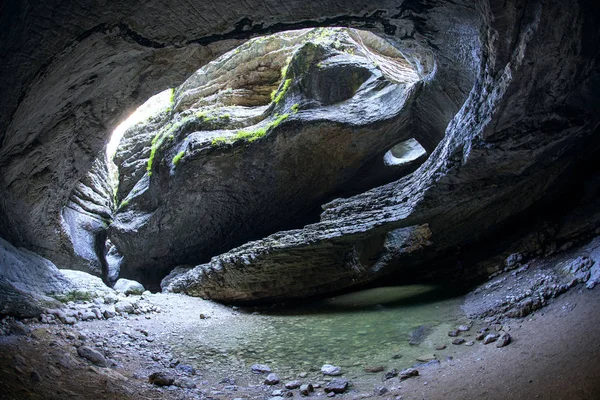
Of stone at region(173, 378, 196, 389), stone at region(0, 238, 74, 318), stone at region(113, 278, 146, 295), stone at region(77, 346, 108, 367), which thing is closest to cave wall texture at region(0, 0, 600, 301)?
stone at region(0, 238, 74, 318)

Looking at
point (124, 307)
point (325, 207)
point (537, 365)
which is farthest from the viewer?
point (325, 207)

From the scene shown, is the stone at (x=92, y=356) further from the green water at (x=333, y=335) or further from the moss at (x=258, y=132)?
the moss at (x=258, y=132)

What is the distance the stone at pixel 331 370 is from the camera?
13.0ft

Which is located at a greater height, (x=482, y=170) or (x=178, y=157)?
(x=178, y=157)

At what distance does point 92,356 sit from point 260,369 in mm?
1808

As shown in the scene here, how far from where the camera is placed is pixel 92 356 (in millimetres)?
3494

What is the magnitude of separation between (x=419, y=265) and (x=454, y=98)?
3.87 m

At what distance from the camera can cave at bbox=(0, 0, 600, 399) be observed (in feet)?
11.2

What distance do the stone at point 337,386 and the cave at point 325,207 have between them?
0.02 m

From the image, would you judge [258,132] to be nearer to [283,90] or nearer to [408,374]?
[283,90]

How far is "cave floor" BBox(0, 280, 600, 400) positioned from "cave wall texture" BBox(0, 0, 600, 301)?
225cm

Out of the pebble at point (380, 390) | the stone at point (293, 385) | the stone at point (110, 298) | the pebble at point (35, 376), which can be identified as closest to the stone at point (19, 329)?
the pebble at point (35, 376)

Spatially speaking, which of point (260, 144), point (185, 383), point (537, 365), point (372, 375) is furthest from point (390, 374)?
point (260, 144)

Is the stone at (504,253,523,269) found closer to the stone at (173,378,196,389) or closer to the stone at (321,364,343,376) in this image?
the stone at (321,364,343,376)
